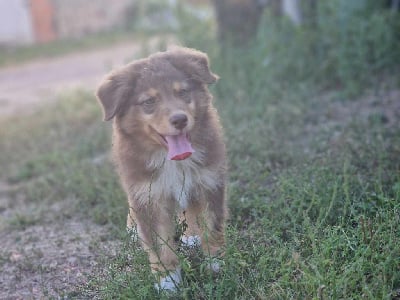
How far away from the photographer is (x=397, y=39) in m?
8.37

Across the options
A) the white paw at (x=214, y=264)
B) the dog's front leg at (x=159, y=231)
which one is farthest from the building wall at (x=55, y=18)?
the white paw at (x=214, y=264)

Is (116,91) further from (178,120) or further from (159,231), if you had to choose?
(159,231)

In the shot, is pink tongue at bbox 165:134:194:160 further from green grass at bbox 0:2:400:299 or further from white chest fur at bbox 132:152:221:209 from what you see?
green grass at bbox 0:2:400:299

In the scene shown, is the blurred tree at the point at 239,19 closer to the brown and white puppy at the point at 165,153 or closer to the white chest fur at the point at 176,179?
the brown and white puppy at the point at 165,153

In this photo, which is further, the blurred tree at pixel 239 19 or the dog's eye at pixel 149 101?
the blurred tree at pixel 239 19

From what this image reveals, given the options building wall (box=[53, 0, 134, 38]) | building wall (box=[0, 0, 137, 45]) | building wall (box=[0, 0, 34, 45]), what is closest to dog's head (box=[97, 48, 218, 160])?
building wall (box=[0, 0, 34, 45])

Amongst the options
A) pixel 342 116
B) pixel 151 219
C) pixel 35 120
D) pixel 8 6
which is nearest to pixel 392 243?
pixel 151 219

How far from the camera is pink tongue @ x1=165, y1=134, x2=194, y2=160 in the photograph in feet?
12.6

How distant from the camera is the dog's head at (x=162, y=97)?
385 cm

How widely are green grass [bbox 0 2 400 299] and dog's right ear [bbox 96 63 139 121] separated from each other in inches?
33.4

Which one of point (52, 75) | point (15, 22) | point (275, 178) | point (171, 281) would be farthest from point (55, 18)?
point (171, 281)

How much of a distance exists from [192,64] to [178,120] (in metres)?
0.58

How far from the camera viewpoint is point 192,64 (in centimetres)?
419

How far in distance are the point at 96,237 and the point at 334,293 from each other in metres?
2.24
